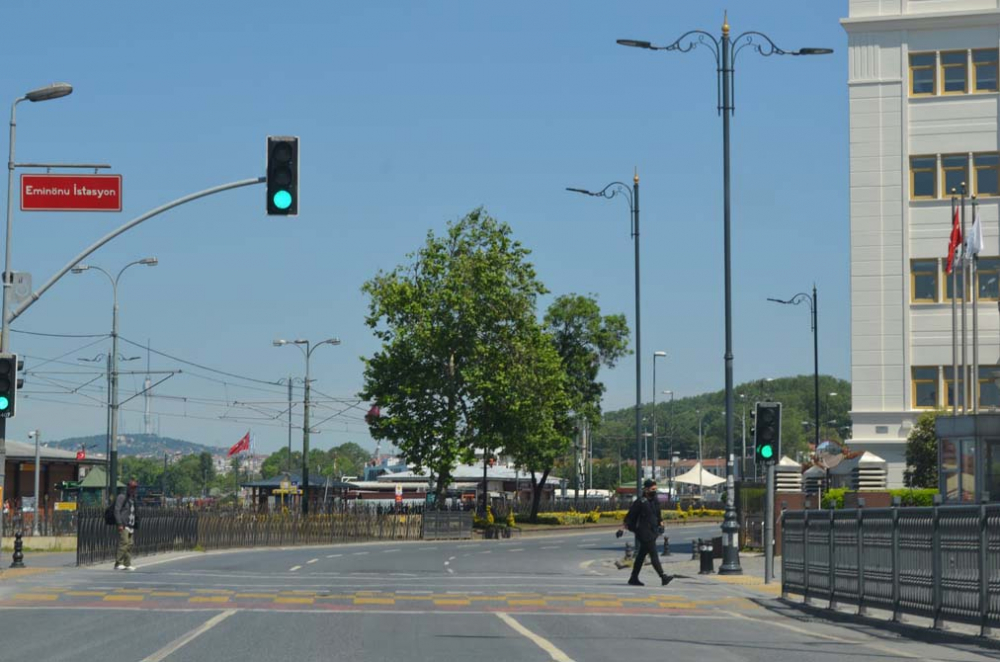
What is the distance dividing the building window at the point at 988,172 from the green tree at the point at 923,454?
28.6ft

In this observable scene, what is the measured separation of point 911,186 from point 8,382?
37.2 m

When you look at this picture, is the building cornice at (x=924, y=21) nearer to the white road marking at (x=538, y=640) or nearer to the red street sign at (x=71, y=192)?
the red street sign at (x=71, y=192)

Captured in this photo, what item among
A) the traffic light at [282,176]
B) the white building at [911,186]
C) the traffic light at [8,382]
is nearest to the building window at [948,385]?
the white building at [911,186]

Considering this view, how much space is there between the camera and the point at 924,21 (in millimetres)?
54344

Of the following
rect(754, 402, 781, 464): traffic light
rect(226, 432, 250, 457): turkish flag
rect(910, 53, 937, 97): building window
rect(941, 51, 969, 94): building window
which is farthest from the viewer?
rect(226, 432, 250, 457): turkish flag

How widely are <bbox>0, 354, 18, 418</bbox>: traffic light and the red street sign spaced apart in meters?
3.04

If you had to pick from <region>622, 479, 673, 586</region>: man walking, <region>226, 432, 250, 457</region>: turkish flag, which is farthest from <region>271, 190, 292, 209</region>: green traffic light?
<region>226, 432, 250, 457</region>: turkish flag

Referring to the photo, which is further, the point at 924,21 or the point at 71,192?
the point at 924,21

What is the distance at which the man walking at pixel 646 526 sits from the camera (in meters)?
26.9

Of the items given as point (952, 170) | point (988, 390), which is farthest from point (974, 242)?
point (952, 170)

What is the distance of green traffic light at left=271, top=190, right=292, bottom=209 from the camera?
23.0 meters

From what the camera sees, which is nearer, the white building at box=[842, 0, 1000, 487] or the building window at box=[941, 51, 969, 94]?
the white building at box=[842, 0, 1000, 487]

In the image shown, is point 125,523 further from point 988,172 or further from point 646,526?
point 988,172

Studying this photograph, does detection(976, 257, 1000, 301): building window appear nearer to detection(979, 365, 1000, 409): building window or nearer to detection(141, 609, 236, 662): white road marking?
detection(979, 365, 1000, 409): building window
